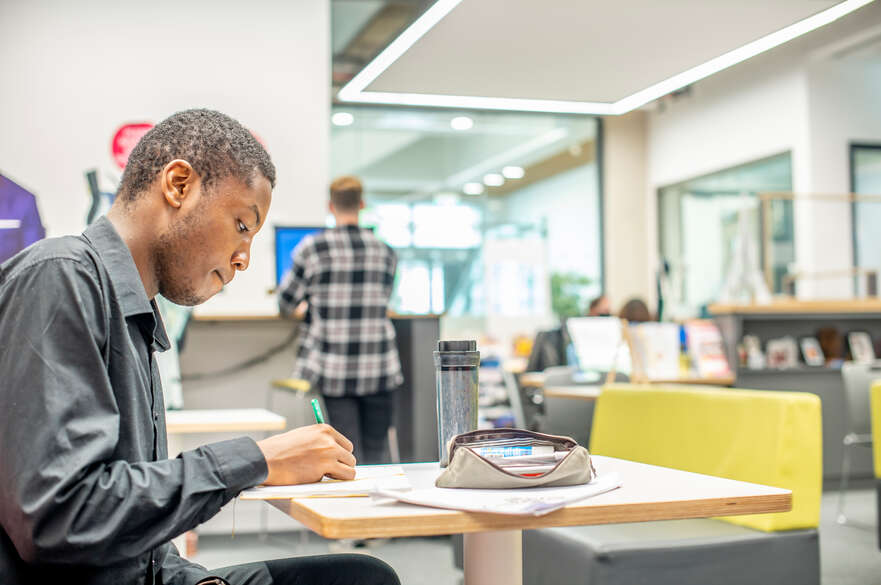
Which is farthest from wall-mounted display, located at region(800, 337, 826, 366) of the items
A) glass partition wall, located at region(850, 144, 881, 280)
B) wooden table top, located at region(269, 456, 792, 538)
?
wooden table top, located at region(269, 456, 792, 538)

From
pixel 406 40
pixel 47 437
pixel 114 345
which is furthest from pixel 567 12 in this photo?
pixel 47 437

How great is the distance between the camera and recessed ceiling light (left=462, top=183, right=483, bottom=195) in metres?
10.7

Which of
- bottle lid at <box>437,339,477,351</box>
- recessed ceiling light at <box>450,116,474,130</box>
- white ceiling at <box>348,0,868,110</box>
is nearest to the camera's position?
bottle lid at <box>437,339,477,351</box>

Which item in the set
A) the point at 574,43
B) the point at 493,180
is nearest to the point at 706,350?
the point at 574,43

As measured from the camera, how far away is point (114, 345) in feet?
3.64

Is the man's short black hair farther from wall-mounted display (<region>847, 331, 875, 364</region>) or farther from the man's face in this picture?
wall-mounted display (<region>847, 331, 875, 364</region>)

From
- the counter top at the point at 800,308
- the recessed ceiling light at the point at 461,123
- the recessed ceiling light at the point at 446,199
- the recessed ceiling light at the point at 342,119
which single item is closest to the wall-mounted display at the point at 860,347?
the counter top at the point at 800,308

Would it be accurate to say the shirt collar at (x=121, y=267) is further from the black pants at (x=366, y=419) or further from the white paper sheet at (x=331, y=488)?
the black pants at (x=366, y=419)

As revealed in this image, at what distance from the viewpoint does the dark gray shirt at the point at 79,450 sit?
0.97m

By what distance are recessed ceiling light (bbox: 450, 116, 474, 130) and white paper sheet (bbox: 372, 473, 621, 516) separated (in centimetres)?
949

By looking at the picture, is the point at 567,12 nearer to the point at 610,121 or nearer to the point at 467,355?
the point at 467,355

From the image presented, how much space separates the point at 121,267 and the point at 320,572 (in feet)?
1.87

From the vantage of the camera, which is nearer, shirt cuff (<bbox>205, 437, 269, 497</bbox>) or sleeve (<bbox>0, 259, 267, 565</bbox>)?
sleeve (<bbox>0, 259, 267, 565</bbox>)

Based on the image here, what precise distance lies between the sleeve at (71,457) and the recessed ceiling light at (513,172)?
10.1 metres
